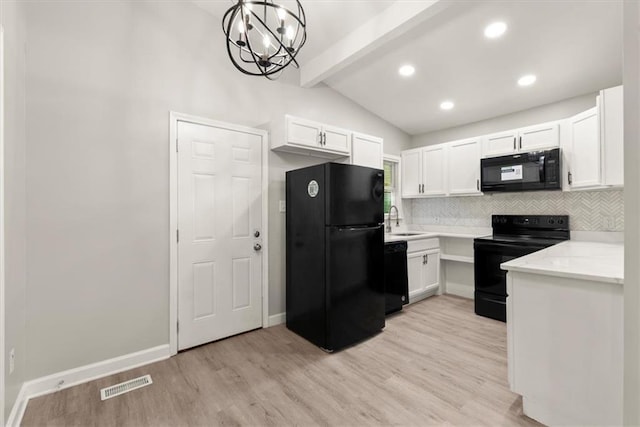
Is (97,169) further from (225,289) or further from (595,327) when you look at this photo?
(595,327)

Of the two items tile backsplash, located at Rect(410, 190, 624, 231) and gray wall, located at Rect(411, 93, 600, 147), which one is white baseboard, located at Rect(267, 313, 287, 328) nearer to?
tile backsplash, located at Rect(410, 190, 624, 231)

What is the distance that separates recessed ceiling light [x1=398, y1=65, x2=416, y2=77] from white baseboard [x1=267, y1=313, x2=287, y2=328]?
9.94ft

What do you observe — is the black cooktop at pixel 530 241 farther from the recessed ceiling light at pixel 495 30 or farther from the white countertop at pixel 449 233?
the recessed ceiling light at pixel 495 30

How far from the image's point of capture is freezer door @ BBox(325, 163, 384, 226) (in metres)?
2.55

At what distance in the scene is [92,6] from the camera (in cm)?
218

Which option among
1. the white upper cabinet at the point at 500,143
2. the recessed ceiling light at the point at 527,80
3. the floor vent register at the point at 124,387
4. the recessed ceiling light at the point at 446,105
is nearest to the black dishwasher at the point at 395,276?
the white upper cabinet at the point at 500,143

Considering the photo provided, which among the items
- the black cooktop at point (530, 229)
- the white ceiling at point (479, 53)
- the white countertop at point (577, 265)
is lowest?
the white countertop at point (577, 265)

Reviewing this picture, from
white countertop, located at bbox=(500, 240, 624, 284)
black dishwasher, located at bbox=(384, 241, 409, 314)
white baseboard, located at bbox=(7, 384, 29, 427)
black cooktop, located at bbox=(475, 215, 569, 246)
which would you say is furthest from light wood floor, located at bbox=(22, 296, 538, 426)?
black cooktop, located at bbox=(475, 215, 569, 246)

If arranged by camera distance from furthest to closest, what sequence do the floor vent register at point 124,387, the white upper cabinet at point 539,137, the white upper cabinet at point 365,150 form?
1. the white upper cabinet at point 365,150
2. the white upper cabinet at point 539,137
3. the floor vent register at point 124,387

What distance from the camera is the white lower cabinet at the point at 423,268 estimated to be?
368 cm

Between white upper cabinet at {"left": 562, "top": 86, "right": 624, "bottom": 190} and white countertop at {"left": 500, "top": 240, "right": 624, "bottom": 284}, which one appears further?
white upper cabinet at {"left": 562, "top": 86, "right": 624, "bottom": 190}

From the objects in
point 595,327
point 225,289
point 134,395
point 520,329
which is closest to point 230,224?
point 225,289

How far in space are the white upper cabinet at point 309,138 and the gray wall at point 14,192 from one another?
1913 mm

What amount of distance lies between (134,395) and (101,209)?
1.37m
